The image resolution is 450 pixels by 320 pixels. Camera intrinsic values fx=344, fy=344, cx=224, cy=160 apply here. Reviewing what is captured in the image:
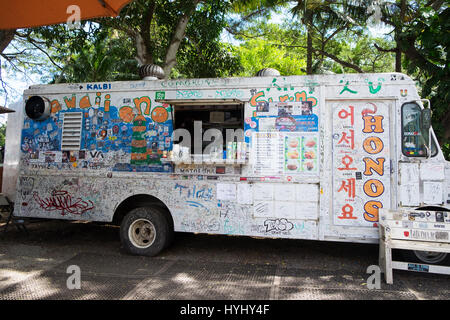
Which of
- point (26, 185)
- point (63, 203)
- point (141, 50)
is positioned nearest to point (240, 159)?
point (63, 203)

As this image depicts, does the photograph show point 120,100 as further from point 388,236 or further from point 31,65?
point 31,65

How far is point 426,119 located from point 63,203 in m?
5.94

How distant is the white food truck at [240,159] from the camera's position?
16.5ft

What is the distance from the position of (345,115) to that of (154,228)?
3526 millimetres

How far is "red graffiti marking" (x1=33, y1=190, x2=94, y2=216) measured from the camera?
597 centimetres

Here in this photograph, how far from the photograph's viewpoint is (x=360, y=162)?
5.12 metres

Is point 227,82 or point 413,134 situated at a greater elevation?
point 227,82

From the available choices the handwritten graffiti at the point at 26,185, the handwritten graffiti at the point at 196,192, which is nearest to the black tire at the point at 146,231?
the handwritten graffiti at the point at 196,192

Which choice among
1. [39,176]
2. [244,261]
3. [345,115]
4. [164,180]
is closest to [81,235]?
[39,176]

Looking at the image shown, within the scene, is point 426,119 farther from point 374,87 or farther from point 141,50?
point 141,50

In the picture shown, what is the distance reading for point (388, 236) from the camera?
4578 millimetres

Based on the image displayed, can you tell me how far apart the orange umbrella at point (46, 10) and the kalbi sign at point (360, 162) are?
357 cm

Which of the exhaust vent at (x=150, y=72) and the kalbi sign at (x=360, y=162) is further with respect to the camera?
the exhaust vent at (x=150, y=72)

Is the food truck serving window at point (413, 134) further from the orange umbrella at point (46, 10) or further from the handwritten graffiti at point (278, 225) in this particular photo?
the orange umbrella at point (46, 10)
